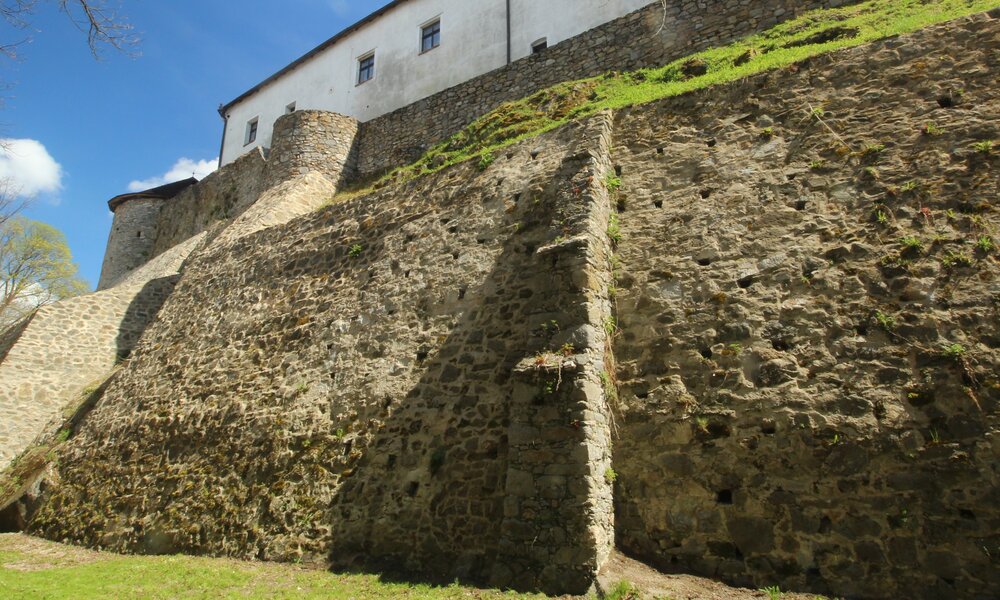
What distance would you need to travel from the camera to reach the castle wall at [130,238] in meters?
23.7

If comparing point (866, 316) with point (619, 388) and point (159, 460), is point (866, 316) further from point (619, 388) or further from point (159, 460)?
point (159, 460)

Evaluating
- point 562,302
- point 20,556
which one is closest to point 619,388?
point 562,302

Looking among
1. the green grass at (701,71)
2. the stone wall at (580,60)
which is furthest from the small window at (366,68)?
the green grass at (701,71)

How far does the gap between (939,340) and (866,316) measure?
0.62 metres

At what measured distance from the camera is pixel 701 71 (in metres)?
10.9

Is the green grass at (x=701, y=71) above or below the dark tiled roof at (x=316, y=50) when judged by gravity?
below

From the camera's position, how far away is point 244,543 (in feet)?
25.3

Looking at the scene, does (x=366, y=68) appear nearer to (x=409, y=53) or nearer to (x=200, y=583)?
(x=409, y=53)

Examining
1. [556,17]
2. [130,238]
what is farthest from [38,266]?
[556,17]

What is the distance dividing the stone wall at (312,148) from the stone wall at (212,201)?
Result: 1070 millimetres

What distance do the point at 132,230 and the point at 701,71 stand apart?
23966mm

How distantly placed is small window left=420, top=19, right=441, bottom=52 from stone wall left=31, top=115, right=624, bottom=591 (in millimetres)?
10955

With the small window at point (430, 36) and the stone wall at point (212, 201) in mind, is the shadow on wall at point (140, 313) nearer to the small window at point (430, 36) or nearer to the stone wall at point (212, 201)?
the stone wall at point (212, 201)

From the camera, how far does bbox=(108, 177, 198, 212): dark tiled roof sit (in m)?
25.0
